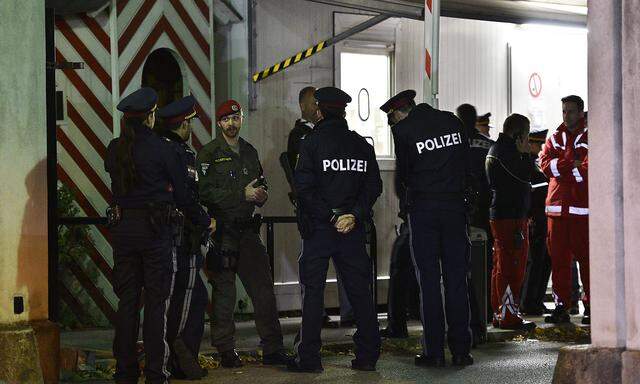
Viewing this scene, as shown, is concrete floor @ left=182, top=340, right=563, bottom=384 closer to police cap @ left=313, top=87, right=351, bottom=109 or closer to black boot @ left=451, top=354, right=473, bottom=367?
black boot @ left=451, top=354, right=473, bottom=367

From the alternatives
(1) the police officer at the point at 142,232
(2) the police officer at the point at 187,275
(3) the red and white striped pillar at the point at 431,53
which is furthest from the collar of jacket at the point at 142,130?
(3) the red and white striped pillar at the point at 431,53

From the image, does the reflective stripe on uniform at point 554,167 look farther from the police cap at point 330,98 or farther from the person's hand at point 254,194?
the person's hand at point 254,194

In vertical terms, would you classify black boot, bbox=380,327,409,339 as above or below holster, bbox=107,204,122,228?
below

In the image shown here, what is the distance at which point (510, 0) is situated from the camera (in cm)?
1451

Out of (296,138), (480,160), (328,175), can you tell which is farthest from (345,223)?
(480,160)

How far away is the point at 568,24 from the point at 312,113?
411cm

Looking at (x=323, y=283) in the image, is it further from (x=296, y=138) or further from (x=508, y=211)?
(x=508, y=211)

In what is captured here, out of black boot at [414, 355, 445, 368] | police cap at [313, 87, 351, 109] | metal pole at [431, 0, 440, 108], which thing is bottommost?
black boot at [414, 355, 445, 368]

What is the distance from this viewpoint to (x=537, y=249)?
48.9 ft

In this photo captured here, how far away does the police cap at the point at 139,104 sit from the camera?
359 inches

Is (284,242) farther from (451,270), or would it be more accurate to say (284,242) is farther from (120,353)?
(120,353)

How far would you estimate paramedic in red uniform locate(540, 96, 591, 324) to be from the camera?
43.0 feet

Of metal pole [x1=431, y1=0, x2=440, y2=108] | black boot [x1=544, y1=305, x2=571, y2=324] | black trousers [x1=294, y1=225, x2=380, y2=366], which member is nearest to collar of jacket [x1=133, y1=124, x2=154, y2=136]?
black trousers [x1=294, y1=225, x2=380, y2=366]

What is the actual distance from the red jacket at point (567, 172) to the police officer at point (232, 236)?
3706mm
